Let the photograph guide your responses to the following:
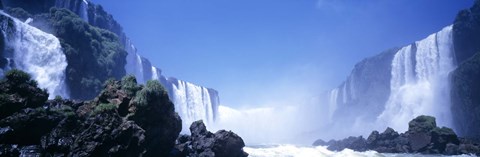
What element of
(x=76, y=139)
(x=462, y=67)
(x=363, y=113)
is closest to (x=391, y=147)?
(x=462, y=67)

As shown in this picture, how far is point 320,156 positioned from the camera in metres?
42.0

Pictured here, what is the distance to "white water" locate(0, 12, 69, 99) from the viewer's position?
154ft

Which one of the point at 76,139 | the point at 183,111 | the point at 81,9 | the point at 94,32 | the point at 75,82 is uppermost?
the point at 81,9

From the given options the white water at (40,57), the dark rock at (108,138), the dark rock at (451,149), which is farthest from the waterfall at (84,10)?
the dark rock at (451,149)

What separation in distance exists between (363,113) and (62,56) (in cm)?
11371

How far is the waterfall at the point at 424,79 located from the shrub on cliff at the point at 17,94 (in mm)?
80392

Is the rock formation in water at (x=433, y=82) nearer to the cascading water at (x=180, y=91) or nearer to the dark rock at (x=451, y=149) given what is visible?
the dark rock at (x=451, y=149)

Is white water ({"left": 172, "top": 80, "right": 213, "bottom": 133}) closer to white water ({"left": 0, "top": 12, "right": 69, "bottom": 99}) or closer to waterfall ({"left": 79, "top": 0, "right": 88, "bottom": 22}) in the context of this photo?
waterfall ({"left": 79, "top": 0, "right": 88, "bottom": 22})

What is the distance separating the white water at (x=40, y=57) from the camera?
46906 mm

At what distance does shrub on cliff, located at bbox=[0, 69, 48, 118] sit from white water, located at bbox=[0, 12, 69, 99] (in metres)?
26.3

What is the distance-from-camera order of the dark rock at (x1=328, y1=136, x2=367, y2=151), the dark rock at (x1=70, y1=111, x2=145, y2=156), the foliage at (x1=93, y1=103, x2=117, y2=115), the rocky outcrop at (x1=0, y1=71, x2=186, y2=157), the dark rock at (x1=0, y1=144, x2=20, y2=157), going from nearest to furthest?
the dark rock at (x1=0, y1=144, x2=20, y2=157) → the dark rock at (x1=70, y1=111, x2=145, y2=156) → the rocky outcrop at (x1=0, y1=71, x2=186, y2=157) → the foliage at (x1=93, y1=103, x2=117, y2=115) → the dark rock at (x1=328, y1=136, x2=367, y2=151)

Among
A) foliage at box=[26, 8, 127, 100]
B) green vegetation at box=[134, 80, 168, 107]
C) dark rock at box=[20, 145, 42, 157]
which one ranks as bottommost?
dark rock at box=[20, 145, 42, 157]

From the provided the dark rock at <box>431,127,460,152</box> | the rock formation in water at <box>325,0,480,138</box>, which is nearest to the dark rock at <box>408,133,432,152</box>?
the dark rock at <box>431,127,460,152</box>

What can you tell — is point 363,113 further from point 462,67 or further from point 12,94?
point 12,94
